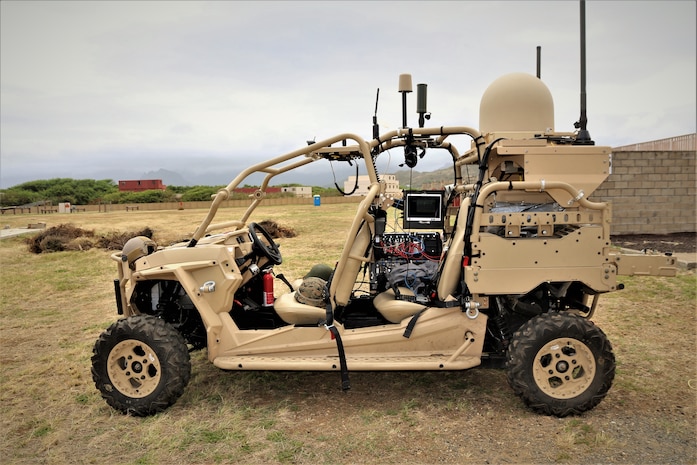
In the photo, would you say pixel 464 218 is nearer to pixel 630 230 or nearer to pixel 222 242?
pixel 222 242

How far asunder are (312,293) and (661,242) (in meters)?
12.8

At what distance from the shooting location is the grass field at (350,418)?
3.76 metres

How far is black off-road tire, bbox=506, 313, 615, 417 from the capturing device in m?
4.20

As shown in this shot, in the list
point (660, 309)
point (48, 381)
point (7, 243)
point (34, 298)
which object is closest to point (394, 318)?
point (48, 381)

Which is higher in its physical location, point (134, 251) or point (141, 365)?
point (134, 251)

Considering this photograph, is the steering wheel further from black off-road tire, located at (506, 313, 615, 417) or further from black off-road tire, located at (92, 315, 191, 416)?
black off-road tire, located at (506, 313, 615, 417)

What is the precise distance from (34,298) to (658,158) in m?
17.0

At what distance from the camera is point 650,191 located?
15.6m

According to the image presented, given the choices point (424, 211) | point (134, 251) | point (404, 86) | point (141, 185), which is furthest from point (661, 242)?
point (141, 185)

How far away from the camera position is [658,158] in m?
15.5

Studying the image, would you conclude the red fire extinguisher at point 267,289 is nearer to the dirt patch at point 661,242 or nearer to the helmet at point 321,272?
the helmet at point 321,272

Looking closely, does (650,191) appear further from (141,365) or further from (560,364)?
(141,365)

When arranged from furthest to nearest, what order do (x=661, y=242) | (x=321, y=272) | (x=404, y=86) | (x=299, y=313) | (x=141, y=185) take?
(x=141, y=185) < (x=661, y=242) < (x=321, y=272) < (x=299, y=313) < (x=404, y=86)

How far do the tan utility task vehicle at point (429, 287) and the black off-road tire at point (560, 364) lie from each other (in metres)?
0.01
